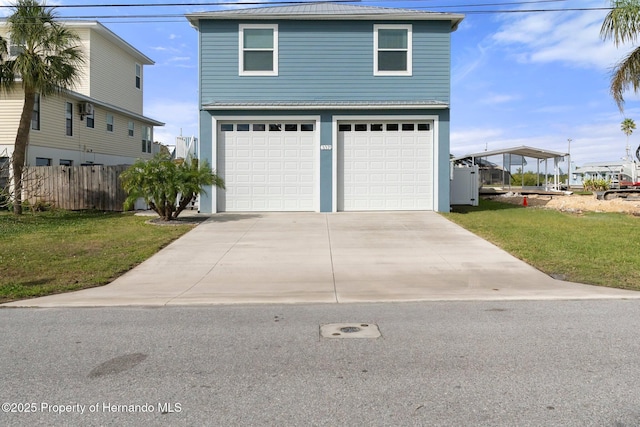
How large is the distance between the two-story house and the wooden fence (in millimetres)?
Result: 5124

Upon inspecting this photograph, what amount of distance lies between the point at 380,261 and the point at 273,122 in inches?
333

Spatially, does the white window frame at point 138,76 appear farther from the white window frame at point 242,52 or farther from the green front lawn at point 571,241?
the green front lawn at point 571,241

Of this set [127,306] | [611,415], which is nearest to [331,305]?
[127,306]

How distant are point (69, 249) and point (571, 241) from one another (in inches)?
455

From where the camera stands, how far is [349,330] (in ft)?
18.4

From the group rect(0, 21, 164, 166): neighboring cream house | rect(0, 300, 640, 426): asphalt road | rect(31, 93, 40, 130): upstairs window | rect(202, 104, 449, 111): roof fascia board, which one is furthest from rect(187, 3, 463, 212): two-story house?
rect(0, 300, 640, 426): asphalt road

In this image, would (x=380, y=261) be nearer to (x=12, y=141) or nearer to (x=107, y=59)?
(x=12, y=141)

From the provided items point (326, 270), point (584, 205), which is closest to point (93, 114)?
point (326, 270)

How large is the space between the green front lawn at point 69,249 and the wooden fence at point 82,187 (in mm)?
2402

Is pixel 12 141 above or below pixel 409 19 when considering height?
below

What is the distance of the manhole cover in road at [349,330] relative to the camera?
213 inches

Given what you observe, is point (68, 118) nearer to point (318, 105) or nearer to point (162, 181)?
point (162, 181)

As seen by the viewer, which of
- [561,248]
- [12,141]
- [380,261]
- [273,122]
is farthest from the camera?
[12,141]

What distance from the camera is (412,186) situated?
17.1 m
